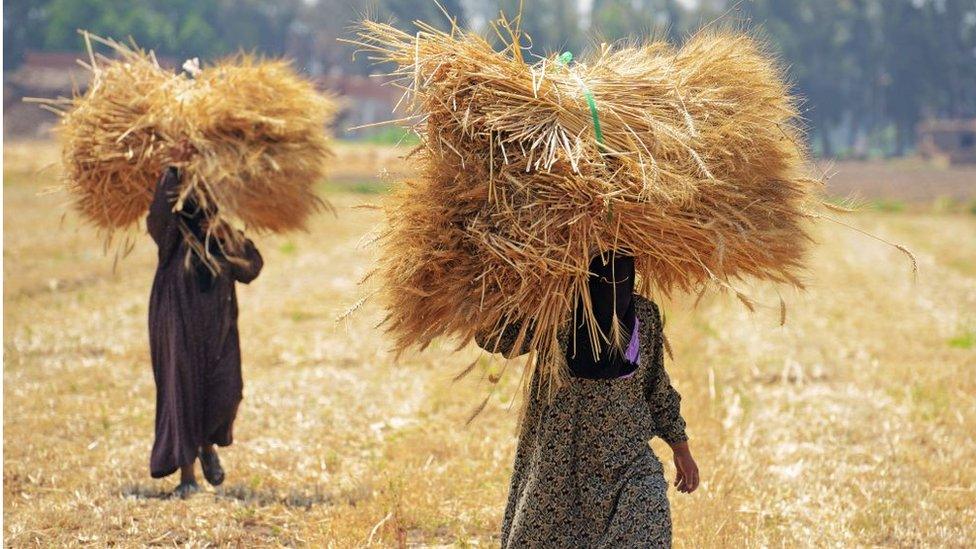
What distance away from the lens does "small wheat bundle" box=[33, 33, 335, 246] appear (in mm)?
5789

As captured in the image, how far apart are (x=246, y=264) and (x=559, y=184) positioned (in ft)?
8.99

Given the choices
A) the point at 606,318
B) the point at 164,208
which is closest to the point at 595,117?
the point at 606,318

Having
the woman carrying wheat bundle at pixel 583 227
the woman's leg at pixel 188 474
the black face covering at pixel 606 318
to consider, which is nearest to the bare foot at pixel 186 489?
the woman's leg at pixel 188 474

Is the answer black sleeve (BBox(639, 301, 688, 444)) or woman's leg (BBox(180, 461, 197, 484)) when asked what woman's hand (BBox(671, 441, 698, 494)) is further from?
woman's leg (BBox(180, 461, 197, 484))

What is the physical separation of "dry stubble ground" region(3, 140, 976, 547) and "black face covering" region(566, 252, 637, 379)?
686 mm

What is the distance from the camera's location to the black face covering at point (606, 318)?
3680 mm

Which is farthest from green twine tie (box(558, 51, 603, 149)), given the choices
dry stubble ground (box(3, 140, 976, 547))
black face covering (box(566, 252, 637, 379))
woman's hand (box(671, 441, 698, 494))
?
woman's hand (box(671, 441, 698, 494))

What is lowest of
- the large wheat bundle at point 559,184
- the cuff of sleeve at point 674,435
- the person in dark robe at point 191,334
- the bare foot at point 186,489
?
the bare foot at point 186,489

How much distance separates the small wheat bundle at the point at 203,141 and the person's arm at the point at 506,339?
2.31 metres

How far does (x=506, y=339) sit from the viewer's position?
3.80 metres

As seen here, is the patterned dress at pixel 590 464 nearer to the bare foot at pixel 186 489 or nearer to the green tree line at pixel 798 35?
the bare foot at pixel 186 489

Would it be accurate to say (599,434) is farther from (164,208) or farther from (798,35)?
(798,35)

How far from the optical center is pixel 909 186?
40656 millimetres

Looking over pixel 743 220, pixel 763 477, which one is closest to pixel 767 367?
pixel 763 477
